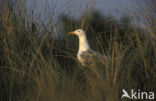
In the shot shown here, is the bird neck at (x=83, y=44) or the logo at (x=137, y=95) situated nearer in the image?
the logo at (x=137, y=95)

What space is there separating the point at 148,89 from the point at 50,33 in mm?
1448

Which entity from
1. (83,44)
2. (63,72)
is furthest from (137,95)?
(83,44)

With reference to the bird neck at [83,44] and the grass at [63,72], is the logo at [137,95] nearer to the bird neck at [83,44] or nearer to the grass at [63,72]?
the grass at [63,72]

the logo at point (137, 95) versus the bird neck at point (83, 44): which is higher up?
the bird neck at point (83, 44)

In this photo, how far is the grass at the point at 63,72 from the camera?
239 cm

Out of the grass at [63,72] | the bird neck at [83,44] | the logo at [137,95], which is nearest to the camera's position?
the grass at [63,72]

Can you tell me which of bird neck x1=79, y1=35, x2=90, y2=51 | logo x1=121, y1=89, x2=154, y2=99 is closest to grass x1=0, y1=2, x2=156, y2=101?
logo x1=121, y1=89, x2=154, y2=99

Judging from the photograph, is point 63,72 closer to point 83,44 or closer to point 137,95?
point 137,95

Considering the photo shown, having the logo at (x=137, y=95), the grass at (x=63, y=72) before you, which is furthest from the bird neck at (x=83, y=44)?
the logo at (x=137, y=95)

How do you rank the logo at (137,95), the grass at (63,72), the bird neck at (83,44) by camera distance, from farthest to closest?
the bird neck at (83,44)
the logo at (137,95)
the grass at (63,72)

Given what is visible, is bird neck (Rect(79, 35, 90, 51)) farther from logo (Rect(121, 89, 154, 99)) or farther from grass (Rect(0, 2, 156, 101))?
logo (Rect(121, 89, 154, 99))

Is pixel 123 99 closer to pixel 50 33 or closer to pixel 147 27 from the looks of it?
pixel 147 27

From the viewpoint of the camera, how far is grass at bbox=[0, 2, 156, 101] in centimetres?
239

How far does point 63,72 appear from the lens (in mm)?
2701
